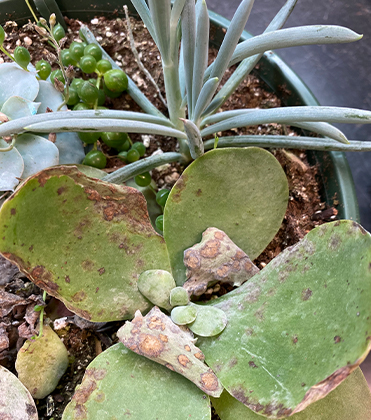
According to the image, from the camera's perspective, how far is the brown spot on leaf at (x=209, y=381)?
42cm

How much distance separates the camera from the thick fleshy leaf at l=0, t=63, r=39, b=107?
63cm

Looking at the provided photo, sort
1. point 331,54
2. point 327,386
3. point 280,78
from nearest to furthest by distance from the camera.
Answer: point 327,386 → point 280,78 → point 331,54

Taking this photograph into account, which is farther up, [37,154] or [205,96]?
[205,96]

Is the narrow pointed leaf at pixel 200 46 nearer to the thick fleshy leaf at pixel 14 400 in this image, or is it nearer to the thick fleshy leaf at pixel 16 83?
the thick fleshy leaf at pixel 16 83

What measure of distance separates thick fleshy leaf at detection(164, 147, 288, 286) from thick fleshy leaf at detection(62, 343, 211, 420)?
15 centimetres

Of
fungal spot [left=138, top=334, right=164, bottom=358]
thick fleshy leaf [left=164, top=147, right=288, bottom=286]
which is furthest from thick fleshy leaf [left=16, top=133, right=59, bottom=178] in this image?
fungal spot [left=138, top=334, right=164, bottom=358]

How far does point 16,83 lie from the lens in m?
0.64

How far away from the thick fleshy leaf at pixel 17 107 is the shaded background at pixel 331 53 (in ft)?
2.60

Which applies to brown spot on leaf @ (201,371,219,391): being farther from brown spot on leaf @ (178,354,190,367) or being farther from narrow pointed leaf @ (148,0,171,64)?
narrow pointed leaf @ (148,0,171,64)

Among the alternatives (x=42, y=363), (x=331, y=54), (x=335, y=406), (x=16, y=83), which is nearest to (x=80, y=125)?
(x=16, y=83)

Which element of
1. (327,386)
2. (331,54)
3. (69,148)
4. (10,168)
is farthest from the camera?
(331,54)

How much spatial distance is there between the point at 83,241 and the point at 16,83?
37cm

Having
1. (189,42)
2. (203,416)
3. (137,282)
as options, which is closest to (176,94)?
(189,42)

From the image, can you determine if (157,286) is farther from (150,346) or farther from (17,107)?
(17,107)
